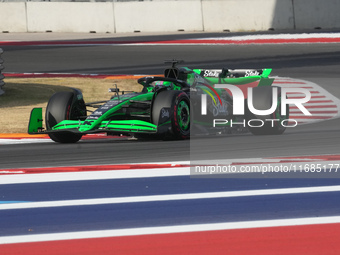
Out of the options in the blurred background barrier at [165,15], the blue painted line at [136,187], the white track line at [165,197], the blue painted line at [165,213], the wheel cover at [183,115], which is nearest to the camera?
the blue painted line at [165,213]

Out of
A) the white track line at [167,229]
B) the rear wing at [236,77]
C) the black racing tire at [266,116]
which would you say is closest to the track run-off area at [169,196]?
the white track line at [167,229]

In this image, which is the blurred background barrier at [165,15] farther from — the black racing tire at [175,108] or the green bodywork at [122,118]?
the black racing tire at [175,108]

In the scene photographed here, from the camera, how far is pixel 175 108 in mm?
10133

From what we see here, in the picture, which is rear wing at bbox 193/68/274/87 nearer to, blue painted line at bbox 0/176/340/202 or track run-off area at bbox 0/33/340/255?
track run-off area at bbox 0/33/340/255

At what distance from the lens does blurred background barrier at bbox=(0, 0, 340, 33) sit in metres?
28.3

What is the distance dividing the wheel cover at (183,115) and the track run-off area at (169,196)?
22 cm

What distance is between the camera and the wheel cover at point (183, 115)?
1030cm

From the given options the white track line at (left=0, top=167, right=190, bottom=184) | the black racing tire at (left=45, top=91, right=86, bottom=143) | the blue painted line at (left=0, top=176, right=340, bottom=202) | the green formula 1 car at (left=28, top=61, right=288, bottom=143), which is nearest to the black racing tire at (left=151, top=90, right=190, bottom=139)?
the green formula 1 car at (left=28, top=61, right=288, bottom=143)

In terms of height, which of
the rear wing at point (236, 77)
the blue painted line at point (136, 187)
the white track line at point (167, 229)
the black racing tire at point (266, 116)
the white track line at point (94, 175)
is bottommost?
→ the white track line at point (167, 229)

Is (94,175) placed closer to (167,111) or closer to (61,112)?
(167,111)

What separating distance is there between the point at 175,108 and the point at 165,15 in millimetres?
20310

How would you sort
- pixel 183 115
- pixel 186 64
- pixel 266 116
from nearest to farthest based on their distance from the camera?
1. pixel 183 115
2. pixel 266 116
3. pixel 186 64

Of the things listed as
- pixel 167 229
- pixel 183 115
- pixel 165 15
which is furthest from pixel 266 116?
pixel 165 15

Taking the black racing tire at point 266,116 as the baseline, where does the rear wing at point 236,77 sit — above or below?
above
